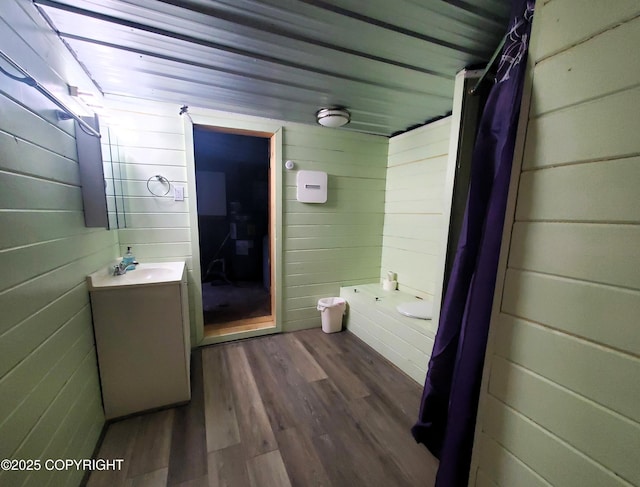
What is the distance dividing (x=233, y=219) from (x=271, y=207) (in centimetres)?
215

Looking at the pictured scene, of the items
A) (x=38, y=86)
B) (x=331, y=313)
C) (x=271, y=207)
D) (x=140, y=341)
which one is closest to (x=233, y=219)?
(x=271, y=207)

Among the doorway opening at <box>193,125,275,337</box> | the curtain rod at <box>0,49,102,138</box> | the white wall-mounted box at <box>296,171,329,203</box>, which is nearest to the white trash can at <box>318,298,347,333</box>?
the white wall-mounted box at <box>296,171,329,203</box>

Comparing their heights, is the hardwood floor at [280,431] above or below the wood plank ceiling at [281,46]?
below

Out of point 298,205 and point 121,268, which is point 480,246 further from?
point 121,268

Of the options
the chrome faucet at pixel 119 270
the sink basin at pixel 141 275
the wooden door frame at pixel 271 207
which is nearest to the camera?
the sink basin at pixel 141 275

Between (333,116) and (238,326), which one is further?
(238,326)

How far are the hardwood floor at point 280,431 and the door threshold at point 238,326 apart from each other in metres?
0.34

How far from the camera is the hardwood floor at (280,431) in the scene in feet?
4.21

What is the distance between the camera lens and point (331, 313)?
2789 millimetres

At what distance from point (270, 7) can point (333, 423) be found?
2.30 m

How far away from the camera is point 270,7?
110cm

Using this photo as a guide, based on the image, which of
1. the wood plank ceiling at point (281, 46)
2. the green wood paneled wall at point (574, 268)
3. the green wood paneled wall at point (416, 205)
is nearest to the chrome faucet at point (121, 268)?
the wood plank ceiling at point (281, 46)

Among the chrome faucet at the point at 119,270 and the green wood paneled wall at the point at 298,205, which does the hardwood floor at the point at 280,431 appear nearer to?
the green wood paneled wall at the point at 298,205

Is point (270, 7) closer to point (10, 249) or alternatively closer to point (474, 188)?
point (474, 188)
